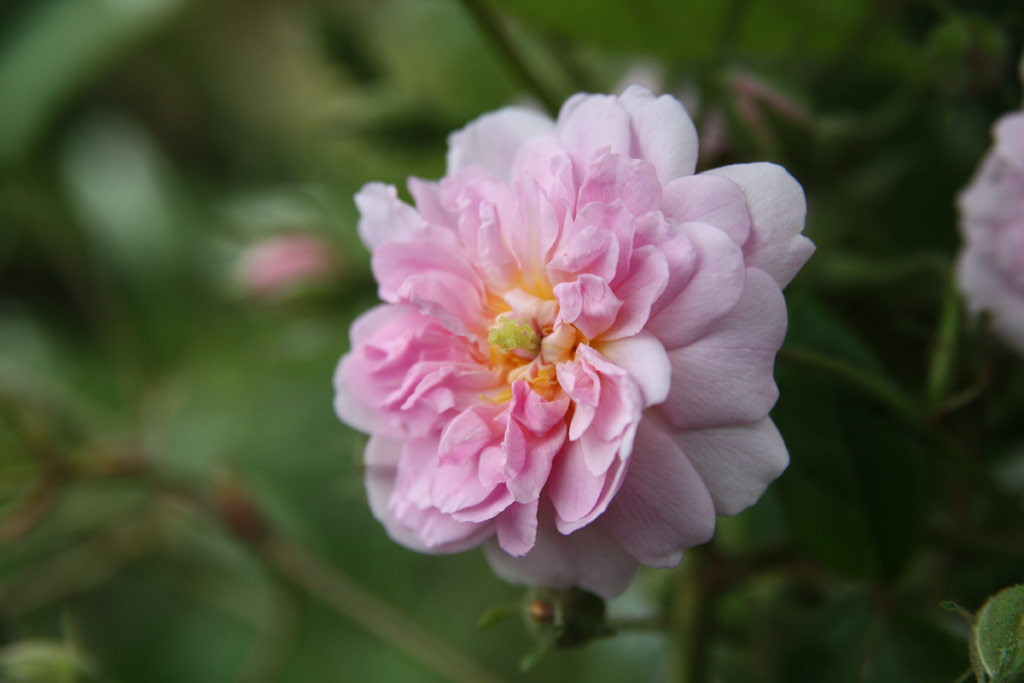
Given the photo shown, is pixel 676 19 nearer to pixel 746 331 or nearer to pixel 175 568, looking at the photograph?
pixel 746 331

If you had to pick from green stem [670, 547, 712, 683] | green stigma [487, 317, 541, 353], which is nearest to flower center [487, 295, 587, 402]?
green stigma [487, 317, 541, 353]

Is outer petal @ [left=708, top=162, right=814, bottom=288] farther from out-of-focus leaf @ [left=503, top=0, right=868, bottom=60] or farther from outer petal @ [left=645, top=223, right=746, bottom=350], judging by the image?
out-of-focus leaf @ [left=503, top=0, right=868, bottom=60]

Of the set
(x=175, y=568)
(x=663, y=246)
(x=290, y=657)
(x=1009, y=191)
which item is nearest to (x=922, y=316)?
(x=1009, y=191)

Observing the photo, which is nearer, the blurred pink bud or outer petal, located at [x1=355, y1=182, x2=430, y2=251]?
outer petal, located at [x1=355, y1=182, x2=430, y2=251]

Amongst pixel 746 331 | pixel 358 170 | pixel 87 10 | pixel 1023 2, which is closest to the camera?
pixel 746 331

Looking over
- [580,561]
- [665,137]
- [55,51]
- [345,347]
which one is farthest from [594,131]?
[55,51]

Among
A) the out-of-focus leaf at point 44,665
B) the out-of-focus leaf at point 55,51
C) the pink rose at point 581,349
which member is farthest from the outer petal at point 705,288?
the out-of-focus leaf at point 55,51

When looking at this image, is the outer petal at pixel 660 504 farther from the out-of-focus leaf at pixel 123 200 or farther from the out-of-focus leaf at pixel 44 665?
the out-of-focus leaf at pixel 123 200
